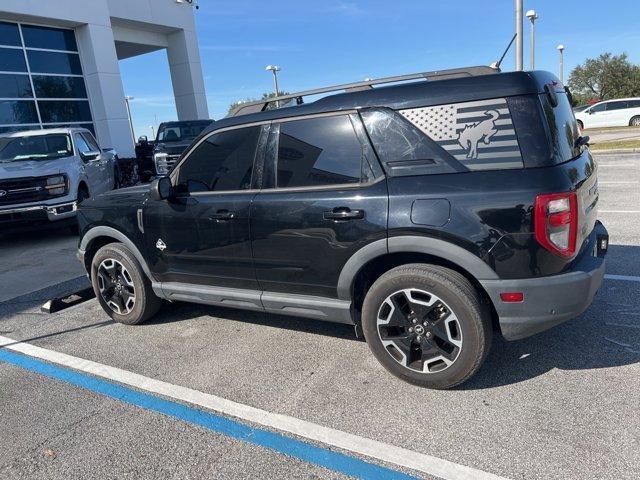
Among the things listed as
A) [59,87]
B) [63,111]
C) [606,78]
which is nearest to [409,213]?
[63,111]

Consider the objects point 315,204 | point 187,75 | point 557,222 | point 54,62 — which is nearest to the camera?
point 557,222

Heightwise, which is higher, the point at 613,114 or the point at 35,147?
the point at 35,147

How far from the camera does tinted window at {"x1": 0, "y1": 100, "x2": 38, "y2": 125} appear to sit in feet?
52.6

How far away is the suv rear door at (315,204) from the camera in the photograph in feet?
10.6

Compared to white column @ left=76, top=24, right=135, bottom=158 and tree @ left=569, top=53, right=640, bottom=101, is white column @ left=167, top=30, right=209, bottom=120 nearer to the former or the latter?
white column @ left=76, top=24, right=135, bottom=158

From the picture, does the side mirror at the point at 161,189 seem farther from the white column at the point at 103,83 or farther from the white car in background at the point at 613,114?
the white car in background at the point at 613,114

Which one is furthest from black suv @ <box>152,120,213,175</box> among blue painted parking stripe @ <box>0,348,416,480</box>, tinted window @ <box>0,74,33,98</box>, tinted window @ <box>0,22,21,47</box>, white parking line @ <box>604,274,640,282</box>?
white parking line @ <box>604,274,640,282</box>

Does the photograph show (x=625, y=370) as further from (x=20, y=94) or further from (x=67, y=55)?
(x=67, y=55)

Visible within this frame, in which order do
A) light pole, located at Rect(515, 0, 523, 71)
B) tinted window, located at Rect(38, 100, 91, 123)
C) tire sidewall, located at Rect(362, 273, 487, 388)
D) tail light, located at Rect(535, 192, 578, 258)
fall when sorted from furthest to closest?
tinted window, located at Rect(38, 100, 91, 123) < light pole, located at Rect(515, 0, 523, 71) < tire sidewall, located at Rect(362, 273, 487, 388) < tail light, located at Rect(535, 192, 578, 258)

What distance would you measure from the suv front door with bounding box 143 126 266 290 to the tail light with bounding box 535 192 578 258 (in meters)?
A: 1.98

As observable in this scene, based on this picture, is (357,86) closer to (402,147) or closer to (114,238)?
(402,147)

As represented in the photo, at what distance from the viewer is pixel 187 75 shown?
75.5ft

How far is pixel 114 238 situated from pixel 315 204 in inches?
90.4

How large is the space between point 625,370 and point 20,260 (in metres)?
8.19
